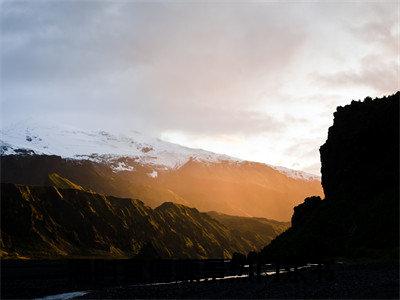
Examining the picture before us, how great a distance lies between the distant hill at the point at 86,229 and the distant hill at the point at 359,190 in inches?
2211

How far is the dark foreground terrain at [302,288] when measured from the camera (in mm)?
29688

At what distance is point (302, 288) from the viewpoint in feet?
111

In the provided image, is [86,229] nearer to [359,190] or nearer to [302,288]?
[359,190]

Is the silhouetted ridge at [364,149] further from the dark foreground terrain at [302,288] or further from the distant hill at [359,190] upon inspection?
the dark foreground terrain at [302,288]

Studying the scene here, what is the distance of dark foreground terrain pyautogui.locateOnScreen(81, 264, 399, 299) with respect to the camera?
97.4ft

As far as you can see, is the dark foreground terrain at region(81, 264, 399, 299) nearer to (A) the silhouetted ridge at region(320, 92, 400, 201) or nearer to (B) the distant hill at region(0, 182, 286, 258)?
(A) the silhouetted ridge at region(320, 92, 400, 201)

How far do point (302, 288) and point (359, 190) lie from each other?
44.2 meters

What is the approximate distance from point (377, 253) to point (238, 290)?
75.8ft

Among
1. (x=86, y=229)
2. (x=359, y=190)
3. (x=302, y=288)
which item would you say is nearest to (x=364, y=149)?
(x=359, y=190)

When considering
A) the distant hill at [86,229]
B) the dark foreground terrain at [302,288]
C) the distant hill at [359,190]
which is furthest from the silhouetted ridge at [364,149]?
the distant hill at [86,229]

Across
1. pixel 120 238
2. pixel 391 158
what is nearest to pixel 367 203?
pixel 391 158

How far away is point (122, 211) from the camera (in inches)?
7121

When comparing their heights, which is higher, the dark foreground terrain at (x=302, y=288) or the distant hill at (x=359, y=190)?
the distant hill at (x=359, y=190)

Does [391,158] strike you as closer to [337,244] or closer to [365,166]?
[365,166]
